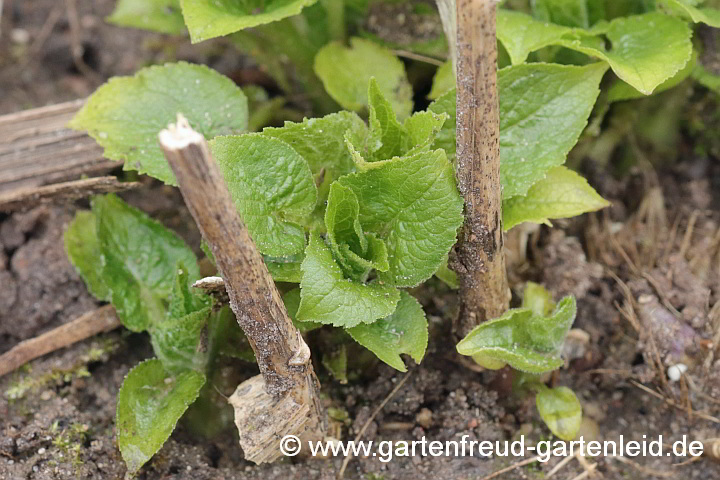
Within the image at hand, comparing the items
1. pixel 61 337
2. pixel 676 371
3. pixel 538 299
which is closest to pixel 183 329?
pixel 61 337

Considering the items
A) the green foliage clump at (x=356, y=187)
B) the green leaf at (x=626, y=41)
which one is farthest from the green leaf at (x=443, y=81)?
the green leaf at (x=626, y=41)

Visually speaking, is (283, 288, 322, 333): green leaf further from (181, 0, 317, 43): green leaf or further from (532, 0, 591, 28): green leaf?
(532, 0, 591, 28): green leaf

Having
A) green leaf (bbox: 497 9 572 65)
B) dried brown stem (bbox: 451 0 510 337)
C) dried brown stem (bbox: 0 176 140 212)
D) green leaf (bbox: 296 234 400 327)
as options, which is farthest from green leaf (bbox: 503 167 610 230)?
dried brown stem (bbox: 0 176 140 212)

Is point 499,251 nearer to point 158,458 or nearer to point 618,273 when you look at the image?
point 618,273

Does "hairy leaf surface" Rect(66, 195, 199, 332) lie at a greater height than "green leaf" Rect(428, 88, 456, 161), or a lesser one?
lesser

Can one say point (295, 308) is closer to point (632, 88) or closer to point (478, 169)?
point (478, 169)

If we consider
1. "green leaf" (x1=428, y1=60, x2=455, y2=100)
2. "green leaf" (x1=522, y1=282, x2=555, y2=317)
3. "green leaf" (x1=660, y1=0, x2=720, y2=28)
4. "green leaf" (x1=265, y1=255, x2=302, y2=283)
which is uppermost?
"green leaf" (x1=660, y1=0, x2=720, y2=28)
